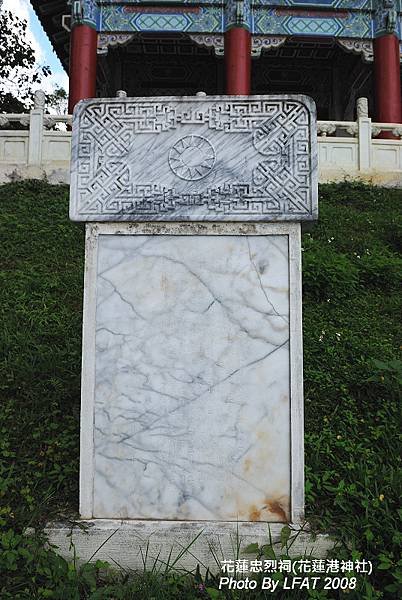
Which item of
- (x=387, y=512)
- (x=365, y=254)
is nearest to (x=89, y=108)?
(x=387, y=512)

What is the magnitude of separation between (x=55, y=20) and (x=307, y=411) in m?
12.2

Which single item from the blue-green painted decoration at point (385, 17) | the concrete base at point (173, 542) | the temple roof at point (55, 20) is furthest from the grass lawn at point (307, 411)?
the temple roof at point (55, 20)

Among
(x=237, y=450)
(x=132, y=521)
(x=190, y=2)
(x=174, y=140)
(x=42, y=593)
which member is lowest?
(x=42, y=593)

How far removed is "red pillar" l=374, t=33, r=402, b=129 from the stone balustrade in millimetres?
1227

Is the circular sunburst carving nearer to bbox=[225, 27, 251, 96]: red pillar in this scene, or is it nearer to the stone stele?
the stone stele

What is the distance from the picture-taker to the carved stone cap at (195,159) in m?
2.57

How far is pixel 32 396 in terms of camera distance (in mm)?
3463

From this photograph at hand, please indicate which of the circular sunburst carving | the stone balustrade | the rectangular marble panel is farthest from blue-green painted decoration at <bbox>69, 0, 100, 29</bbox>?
the rectangular marble panel

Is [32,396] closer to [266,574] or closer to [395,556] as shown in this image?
[266,574]

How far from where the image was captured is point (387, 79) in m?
10.4

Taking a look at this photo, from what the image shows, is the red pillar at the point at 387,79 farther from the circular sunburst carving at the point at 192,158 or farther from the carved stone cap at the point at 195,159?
the circular sunburst carving at the point at 192,158

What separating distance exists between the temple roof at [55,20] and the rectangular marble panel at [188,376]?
11.5 meters

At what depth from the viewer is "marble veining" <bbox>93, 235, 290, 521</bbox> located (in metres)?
2.51

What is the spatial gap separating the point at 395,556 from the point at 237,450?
745mm
